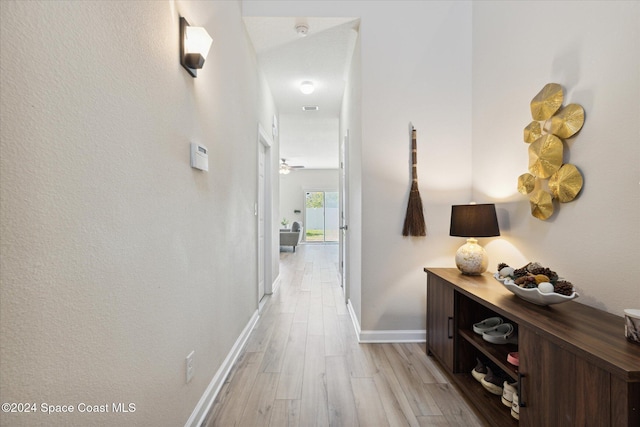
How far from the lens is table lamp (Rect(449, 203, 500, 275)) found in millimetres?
1973

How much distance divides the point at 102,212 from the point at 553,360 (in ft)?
5.32

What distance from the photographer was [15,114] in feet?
2.01

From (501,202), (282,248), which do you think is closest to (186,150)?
(501,202)

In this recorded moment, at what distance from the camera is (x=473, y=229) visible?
6.61ft

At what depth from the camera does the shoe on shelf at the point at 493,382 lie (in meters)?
1.62

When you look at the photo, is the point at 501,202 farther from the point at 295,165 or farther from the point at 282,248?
the point at 295,165

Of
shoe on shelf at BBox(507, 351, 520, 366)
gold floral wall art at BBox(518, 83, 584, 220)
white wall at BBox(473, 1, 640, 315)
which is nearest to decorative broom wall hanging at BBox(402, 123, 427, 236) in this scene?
white wall at BBox(473, 1, 640, 315)

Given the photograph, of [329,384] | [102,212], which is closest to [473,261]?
[329,384]

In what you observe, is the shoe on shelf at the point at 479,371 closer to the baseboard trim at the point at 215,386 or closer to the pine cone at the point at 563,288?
the pine cone at the point at 563,288

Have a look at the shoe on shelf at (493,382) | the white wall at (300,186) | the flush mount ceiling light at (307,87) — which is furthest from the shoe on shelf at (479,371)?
the white wall at (300,186)

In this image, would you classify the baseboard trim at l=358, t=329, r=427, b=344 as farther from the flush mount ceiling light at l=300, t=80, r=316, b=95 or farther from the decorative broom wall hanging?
the flush mount ceiling light at l=300, t=80, r=316, b=95

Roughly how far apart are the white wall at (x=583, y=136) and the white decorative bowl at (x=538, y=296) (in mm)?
237

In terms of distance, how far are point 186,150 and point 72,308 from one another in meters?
0.86

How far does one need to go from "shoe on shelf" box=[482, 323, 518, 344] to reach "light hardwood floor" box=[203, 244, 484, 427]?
1.35 ft
